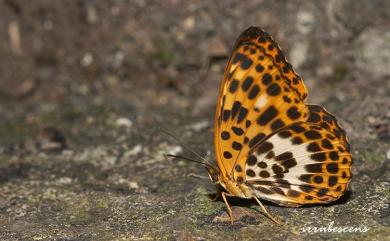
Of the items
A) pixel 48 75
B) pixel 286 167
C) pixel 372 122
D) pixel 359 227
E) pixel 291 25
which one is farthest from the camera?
pixel 48 75

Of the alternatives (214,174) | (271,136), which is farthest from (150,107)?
(271,136)

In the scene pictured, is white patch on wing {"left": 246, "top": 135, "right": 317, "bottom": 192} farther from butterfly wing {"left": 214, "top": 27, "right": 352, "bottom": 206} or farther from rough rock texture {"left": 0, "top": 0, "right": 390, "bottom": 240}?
rough rock texture {"left": 0, "top": 0, "right": 390, "bottom": 240}

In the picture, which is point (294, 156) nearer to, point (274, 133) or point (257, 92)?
point (274, 133)

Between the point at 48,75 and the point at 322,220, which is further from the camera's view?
the point at 48,75

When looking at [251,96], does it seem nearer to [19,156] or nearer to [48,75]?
[19,156]

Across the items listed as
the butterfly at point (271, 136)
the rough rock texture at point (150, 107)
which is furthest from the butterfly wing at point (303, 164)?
the rough rock texture at point (150, 107)

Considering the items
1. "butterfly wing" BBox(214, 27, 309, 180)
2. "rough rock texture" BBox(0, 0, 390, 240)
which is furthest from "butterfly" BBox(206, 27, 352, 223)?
"rough rock texture" BBox(0, 0, 390, 240)

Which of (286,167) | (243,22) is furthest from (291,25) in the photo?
(286,167)
